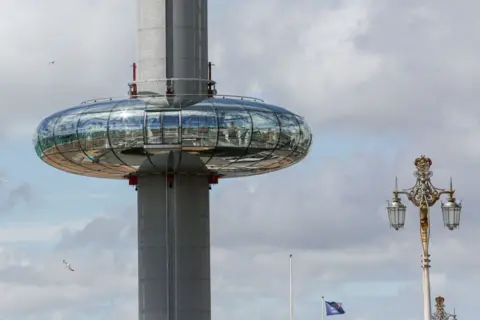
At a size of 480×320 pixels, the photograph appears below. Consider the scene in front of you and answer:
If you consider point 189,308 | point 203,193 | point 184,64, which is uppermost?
point 184,64

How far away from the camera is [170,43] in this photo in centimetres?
6038

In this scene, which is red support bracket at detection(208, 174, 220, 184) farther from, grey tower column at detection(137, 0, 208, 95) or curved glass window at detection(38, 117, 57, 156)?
curved glass window at detection(38, 117, 57, 156)

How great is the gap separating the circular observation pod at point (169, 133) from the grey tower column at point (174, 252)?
1.60 m

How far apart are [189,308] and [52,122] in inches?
387

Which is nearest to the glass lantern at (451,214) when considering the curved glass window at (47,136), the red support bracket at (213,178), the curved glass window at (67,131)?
the red support bracket at (213,178)

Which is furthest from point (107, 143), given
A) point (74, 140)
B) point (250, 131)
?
→ point (250, 131)

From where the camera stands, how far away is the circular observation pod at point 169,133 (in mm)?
58938

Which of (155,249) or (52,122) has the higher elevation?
(52,122)

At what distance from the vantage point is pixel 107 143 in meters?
59.4

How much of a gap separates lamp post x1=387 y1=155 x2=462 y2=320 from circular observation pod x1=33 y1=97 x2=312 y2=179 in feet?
37.2

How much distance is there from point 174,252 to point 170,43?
28.8 feet

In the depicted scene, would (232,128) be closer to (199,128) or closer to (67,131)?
(199,128)

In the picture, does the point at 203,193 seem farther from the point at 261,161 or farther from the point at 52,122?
the point at 52,122

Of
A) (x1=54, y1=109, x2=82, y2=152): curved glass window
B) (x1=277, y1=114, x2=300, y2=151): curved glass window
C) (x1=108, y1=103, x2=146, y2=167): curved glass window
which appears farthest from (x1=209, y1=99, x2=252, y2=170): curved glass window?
(x1=54, y1=109, x2=82, y2=152): curved glass window
